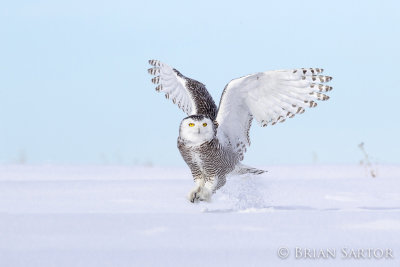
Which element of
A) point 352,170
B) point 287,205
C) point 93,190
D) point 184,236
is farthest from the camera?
point 352,170

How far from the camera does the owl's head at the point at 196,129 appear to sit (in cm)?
590

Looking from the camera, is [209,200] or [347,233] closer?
[347,233]

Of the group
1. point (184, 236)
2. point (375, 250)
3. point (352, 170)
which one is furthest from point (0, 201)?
point (352, 170)

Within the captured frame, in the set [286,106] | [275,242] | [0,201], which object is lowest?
[0,201]

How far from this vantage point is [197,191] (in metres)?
6.45

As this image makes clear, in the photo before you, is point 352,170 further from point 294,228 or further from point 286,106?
point 294,228

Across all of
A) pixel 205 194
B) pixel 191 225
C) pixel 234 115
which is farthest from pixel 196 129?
pixel 191 225

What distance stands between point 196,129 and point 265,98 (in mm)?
943

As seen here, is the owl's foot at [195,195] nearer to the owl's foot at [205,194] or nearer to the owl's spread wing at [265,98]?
the owl's foot at [205,194]

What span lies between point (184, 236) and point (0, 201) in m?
3.27

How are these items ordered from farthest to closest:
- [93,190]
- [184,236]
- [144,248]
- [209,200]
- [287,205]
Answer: [93,190], [287,205], [209,200], [184,236], [144,248]

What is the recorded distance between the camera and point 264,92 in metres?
6.38

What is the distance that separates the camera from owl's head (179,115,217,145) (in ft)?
19.4

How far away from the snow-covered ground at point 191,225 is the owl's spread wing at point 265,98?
686 mm
